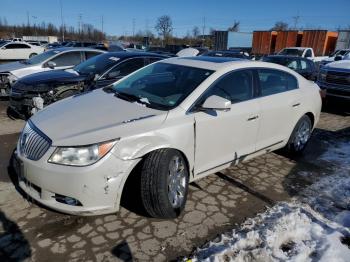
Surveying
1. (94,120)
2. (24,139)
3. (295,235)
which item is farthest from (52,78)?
(295,235)

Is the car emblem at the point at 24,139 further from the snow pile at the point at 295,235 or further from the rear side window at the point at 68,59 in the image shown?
the rear side window at the point at 68,59

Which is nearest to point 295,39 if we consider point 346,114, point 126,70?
point 346,114

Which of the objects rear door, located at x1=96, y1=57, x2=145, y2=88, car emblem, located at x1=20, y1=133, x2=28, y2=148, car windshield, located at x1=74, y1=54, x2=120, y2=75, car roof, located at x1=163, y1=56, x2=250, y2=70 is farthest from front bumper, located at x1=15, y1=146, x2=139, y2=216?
car windshield, located at x1=74, y1=54, x2=120, y2=75

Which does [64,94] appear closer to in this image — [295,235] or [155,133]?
[155,133]

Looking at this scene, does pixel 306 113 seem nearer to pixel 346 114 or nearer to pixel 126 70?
pixel 126 70

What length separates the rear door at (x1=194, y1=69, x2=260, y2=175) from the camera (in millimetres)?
3477

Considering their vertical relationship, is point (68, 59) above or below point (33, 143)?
above

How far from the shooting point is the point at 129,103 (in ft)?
11.8

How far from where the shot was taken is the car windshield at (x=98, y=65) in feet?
22.0

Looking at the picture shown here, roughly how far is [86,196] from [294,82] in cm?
364

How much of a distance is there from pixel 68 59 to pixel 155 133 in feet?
23.8

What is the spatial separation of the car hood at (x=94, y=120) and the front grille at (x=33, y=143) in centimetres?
6

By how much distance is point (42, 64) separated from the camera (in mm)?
9188

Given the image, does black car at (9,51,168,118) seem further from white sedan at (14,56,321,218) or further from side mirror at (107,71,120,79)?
white sedan at (14,56,321,218)
